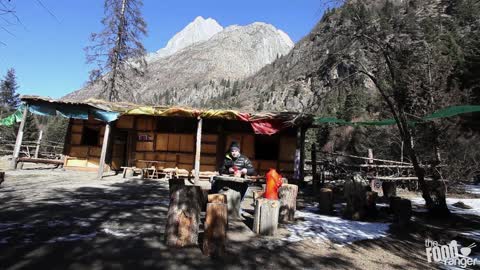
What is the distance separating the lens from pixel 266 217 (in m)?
5.71

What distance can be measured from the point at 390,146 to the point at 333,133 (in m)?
17.1

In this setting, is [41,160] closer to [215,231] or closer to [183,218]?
[183,218]

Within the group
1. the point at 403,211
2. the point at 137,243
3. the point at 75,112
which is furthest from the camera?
the point at 75,112

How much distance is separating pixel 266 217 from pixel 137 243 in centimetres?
209

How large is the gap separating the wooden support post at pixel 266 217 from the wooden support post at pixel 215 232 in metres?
1.28

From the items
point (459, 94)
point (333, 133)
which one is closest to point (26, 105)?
point (459, 94)

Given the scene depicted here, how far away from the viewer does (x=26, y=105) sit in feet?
44.7

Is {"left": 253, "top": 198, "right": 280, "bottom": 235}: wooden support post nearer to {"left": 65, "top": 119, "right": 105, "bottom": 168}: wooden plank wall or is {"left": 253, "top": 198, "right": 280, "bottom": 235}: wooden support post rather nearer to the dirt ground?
the dirt ground

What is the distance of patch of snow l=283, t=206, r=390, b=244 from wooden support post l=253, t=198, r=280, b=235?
A: 1.02 ft

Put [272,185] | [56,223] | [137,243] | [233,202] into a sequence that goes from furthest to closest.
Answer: [233,202], [272,185], [56,223], [137,243]

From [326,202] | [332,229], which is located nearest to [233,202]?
[332,229]

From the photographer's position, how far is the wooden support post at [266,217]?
5.71 m

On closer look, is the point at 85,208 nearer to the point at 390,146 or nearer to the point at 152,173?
the point at 152,173

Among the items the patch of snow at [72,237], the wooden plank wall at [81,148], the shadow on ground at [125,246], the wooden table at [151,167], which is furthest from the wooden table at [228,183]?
the wooden plank wall at [81,148]
